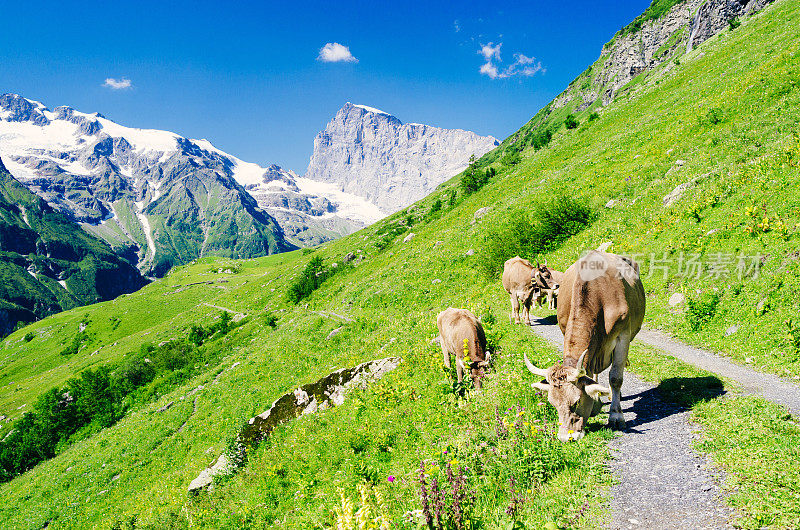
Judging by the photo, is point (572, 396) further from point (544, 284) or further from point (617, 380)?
point (544, 284)

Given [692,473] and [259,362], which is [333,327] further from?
[692,473]

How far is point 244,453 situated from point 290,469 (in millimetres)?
5140

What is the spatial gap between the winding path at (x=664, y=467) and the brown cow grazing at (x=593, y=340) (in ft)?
2.67

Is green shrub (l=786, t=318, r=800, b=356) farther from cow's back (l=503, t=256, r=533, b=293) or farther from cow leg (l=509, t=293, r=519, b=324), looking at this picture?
cow leg (l=509, t=293, r=519, b=324)

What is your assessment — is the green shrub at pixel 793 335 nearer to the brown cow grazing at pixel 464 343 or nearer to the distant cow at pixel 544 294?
the distant cow at pixel 544 294

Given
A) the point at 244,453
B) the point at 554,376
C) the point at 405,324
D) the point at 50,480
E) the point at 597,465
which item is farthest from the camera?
the point at 50,480

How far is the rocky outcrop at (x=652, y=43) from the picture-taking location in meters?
62.4

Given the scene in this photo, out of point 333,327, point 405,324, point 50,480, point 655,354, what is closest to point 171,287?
point 50,480

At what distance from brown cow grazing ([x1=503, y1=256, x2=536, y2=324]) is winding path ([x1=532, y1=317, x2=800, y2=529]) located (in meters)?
8.17

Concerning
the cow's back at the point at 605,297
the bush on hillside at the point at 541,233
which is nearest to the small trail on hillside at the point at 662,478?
the cow's back at the point at 605,297

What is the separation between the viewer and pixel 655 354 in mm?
12188

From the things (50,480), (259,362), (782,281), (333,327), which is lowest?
(50,480)

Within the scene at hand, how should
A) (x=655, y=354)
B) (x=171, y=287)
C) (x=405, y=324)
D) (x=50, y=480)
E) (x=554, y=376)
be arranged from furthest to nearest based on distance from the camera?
1. (x=171, y=287)
2. (x=50, y=480)
3. (x=405, y=324)
4. (x=655, y=354)
5. (x=554, y=376)

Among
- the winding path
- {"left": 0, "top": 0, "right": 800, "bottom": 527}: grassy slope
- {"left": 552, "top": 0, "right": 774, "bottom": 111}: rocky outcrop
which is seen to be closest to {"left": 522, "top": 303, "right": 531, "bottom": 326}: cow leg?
{"left": 0, "top": 0, "right": 800, "bottom": 527}: grassy slope
